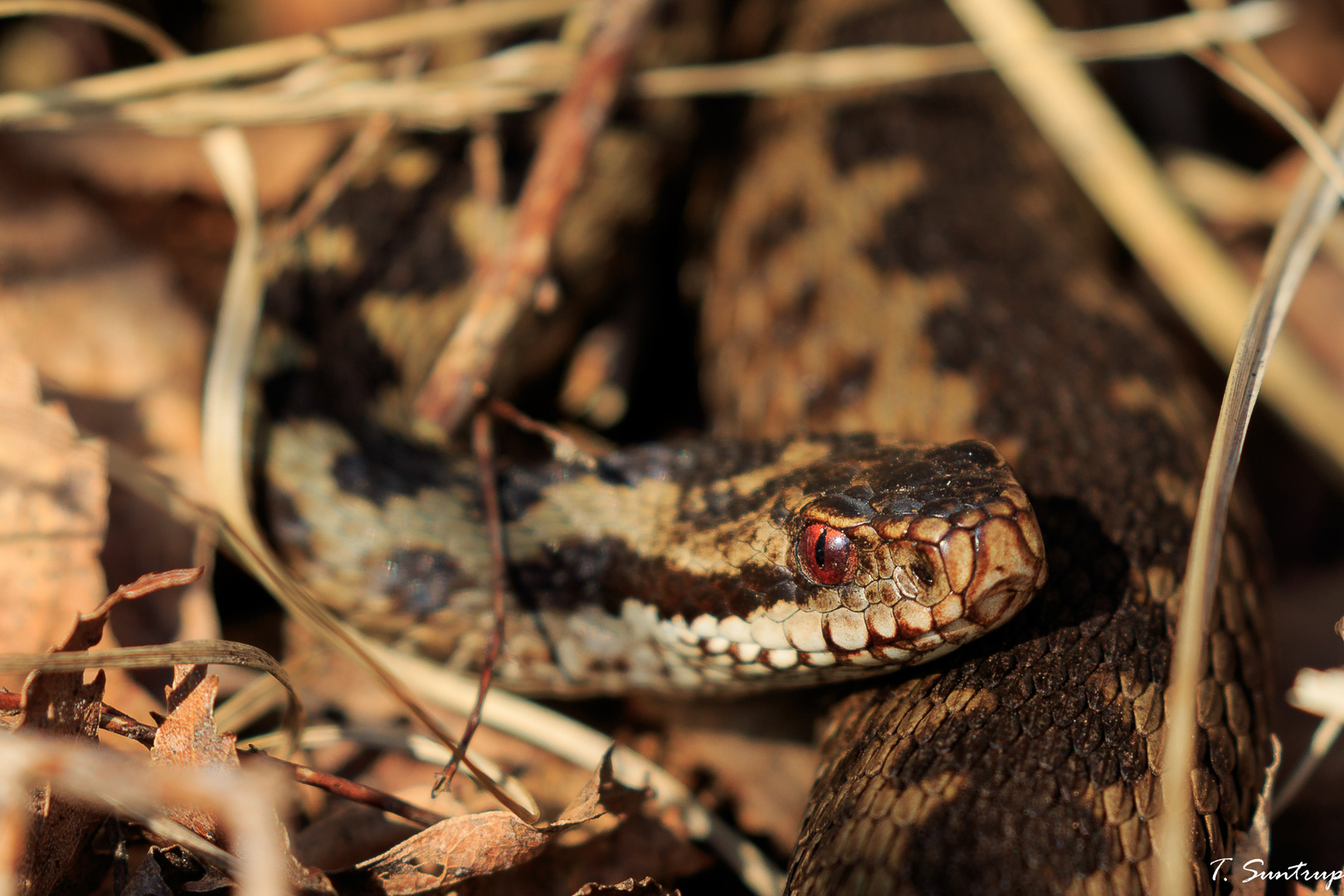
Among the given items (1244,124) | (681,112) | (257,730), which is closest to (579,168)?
(681,112)

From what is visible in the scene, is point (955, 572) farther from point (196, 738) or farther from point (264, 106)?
point (264, 106)

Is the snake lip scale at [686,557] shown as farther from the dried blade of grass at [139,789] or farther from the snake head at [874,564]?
the dried blade of grass at [139,789]

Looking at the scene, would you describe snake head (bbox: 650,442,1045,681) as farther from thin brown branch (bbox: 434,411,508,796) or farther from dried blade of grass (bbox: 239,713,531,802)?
dried blade of grass (bbox: 239,713,531,802)

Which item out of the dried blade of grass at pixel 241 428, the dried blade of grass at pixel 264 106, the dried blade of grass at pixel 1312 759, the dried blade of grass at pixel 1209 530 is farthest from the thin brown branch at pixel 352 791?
the dried blade of grass at pixel 264 106

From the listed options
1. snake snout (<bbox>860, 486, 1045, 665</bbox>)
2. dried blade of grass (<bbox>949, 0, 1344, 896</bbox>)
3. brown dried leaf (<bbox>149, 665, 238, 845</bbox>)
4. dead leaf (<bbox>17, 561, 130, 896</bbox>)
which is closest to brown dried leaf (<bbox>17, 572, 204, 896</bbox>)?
dead leaf (<bbox>17, 561, 130, 896</bbox>)

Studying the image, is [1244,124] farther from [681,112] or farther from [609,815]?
[609,815]

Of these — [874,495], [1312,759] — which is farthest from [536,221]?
[1312,759]

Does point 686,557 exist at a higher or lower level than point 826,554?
higher
